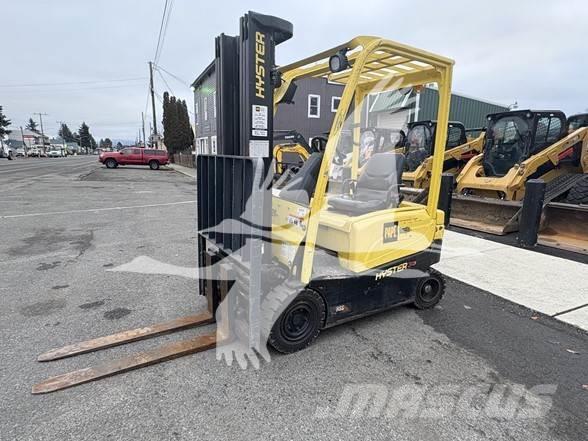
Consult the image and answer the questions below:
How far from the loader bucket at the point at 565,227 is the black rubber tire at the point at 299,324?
5.80 meters

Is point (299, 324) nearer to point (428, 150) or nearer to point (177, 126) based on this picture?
point (428, 150)

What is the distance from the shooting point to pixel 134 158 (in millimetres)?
28875

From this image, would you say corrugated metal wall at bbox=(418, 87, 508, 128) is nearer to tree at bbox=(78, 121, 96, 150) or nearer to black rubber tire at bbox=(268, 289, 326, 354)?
black rubber tire at bbox=(268, 289, 326, 354)

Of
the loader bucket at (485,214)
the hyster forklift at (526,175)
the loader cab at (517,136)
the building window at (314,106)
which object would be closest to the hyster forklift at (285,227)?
the loader bucket at (485,214)

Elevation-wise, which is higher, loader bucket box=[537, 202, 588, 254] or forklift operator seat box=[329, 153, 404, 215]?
forklift operator seat box=[329, 153, 404, 215]

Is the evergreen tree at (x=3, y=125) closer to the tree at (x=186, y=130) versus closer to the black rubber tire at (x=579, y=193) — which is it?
the tree at (x=186, y=130)

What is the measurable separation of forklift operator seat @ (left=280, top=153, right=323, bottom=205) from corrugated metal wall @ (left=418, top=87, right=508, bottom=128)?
1848cm

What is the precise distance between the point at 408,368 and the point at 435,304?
56.9 inches

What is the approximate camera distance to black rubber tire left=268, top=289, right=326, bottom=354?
114 inches

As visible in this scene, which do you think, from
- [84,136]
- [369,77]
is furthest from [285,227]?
[84,136]

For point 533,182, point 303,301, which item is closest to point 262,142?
point 303,301

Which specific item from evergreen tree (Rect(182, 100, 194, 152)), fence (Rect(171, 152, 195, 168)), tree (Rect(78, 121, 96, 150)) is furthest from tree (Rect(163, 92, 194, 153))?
tree (Rect(78, 121, 96, 150))

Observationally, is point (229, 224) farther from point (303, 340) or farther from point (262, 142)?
point (303, 340)

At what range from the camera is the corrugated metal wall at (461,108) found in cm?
1989
